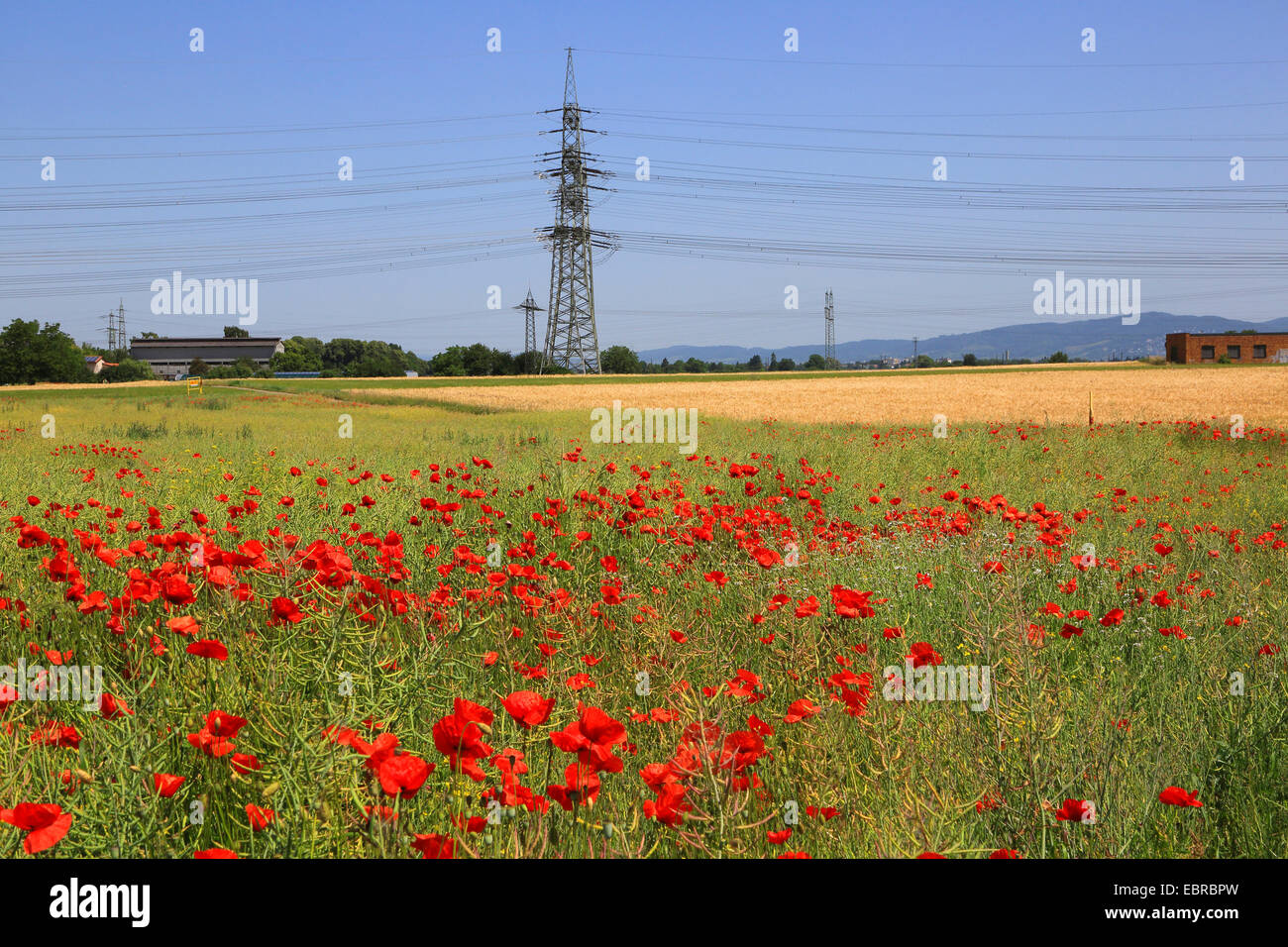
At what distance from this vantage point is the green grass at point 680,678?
1.70 meters

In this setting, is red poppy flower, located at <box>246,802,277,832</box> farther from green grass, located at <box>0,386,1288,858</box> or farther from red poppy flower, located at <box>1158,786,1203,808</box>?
red poppy flower, located at <box>1158,786,1203,808</box>

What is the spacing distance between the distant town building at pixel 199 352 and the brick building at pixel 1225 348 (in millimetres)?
113478

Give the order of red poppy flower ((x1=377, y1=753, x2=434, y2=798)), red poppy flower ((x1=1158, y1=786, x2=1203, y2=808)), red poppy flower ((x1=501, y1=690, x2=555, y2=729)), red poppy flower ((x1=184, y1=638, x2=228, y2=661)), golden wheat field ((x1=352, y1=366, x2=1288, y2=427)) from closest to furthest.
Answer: red poppy flower ((x1=377, y1=753, x2=434, y2=798))
red poppy flower ((x1=501, y1=690, x2=555, y2=729))
red poppy flower ((x1=1158, y1=786, x2=1203, y2=808))
red poppy flower ((x1=184, y1=638, x2=228, y2=661))
golden wheat field ((x1=352, y1=366, x2=1288, y2=427))

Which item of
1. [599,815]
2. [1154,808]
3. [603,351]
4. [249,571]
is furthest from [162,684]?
[603,351]

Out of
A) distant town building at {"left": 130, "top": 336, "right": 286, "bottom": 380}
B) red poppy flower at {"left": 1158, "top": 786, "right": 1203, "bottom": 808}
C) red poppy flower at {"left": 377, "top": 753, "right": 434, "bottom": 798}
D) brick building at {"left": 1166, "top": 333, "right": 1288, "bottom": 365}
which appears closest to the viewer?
red poppy flower at {"left": 377, "top": 753, "right": 434, "bottom": 798}

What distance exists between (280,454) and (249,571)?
762 cm

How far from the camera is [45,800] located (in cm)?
179

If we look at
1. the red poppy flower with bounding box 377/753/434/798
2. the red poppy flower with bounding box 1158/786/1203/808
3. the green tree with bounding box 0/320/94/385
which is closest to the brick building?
the red poppy flower with bounding box 1158/786/1203/808

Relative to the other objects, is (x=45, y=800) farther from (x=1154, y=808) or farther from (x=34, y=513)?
(x=34, y=513)

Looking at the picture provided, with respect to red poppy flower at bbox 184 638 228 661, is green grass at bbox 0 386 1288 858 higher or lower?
lower

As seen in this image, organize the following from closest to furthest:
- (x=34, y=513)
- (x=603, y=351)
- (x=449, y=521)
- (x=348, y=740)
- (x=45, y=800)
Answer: (x=348, y=740), (x=45, y=800), (x=449, y=521), (x=34, y=513), (x=603, y=351)

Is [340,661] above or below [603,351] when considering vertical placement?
below

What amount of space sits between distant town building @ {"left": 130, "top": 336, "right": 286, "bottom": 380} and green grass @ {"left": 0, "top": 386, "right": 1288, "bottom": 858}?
12363 cm

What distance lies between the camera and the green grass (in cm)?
170
